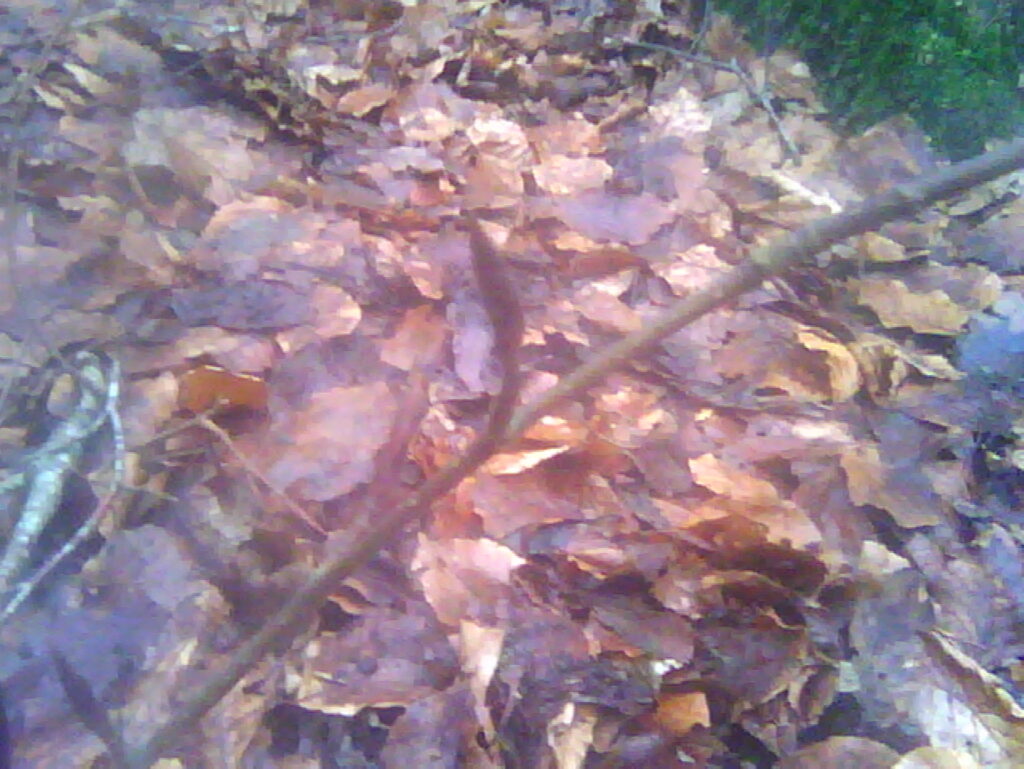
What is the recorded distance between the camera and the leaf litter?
1113mm

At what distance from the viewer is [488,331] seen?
153cm

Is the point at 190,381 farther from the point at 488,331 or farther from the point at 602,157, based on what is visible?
the point at 602,157

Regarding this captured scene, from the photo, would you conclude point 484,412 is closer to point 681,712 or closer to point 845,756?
point 681,712

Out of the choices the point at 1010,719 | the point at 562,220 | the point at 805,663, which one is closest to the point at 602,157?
the point at 562,220

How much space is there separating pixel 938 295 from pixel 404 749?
58.2 inches

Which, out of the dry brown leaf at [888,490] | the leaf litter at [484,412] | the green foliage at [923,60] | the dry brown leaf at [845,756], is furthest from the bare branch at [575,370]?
the green foliage at [923,60]

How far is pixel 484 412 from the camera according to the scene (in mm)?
1404

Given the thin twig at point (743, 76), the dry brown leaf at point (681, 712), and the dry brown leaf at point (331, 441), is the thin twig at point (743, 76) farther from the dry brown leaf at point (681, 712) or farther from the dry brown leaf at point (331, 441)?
the dry brown leaf at point (681, 712)

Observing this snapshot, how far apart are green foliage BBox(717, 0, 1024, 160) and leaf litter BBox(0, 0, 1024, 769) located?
0.12m

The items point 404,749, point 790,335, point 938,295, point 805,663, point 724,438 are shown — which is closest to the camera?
point 404,749

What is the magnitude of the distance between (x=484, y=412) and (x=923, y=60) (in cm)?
160

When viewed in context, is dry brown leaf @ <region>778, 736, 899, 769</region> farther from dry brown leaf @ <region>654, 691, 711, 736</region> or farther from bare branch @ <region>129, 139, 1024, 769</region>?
bare branch @ <region>129, 139, 1024, 769</region>

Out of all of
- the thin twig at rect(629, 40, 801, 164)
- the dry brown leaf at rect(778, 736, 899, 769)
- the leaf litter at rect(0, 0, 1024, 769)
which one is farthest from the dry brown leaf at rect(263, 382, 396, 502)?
the thin twig at rect(629, 40, 801, 164)

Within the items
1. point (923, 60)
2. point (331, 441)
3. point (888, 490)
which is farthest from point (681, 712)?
point (923, 60)
